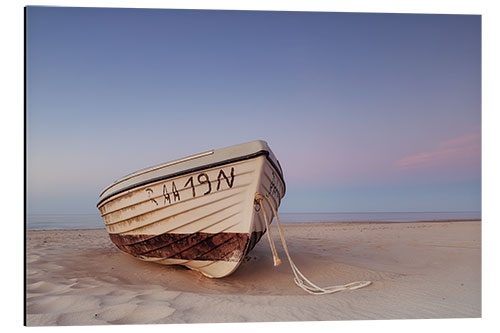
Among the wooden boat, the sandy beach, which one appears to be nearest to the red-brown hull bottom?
the wooden boat

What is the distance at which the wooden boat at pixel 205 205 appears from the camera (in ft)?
10.2

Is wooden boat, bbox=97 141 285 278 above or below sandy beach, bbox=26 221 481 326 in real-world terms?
above

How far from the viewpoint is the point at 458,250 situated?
4.93m

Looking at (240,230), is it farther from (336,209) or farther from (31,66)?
(336,209)

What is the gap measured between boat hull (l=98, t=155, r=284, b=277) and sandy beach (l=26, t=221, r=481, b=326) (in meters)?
0.30

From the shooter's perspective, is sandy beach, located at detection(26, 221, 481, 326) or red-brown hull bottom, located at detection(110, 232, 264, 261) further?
red-brown hull bottom, located at detection(110, 232, 264, 261)

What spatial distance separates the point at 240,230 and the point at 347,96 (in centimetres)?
251

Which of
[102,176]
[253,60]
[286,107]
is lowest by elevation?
[102,176]

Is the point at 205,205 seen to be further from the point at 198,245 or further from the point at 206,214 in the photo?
the point at 198,245

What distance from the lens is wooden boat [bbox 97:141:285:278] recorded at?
310 cm

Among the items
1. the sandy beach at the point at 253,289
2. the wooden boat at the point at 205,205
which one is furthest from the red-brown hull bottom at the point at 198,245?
the sandy beach at the point at 253,289

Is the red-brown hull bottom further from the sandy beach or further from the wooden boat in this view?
the sandy beach
